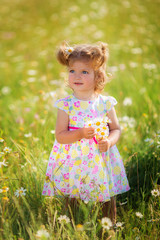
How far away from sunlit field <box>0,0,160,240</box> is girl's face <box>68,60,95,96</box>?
1.52ft

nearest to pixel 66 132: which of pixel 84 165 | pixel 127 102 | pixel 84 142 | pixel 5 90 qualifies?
pixel 84 142

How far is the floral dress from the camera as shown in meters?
1.88

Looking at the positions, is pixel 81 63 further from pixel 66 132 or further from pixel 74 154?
pixel 74 154

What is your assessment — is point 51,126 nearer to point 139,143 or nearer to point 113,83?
point 139,143

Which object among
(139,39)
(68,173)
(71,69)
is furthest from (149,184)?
(139,39)

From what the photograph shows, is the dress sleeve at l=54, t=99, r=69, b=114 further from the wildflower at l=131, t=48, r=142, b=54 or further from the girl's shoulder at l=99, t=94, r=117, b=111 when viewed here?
the wildflower at l=131, t=48, r=142, b=54

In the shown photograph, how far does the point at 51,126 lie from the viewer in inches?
115

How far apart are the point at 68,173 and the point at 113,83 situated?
92.1 inches

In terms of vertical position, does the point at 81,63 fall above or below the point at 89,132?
above

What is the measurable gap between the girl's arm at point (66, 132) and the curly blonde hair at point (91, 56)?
0.99ft

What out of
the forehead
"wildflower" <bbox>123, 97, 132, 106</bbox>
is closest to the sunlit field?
"wildflower" <bbox>123, 97, 132, 106</bbox>

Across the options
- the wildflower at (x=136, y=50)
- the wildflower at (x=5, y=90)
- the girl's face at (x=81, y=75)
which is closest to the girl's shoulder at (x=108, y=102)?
the girl's face at (x=81, y=75)

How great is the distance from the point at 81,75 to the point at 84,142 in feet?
1.40

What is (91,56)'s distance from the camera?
1887 mm
